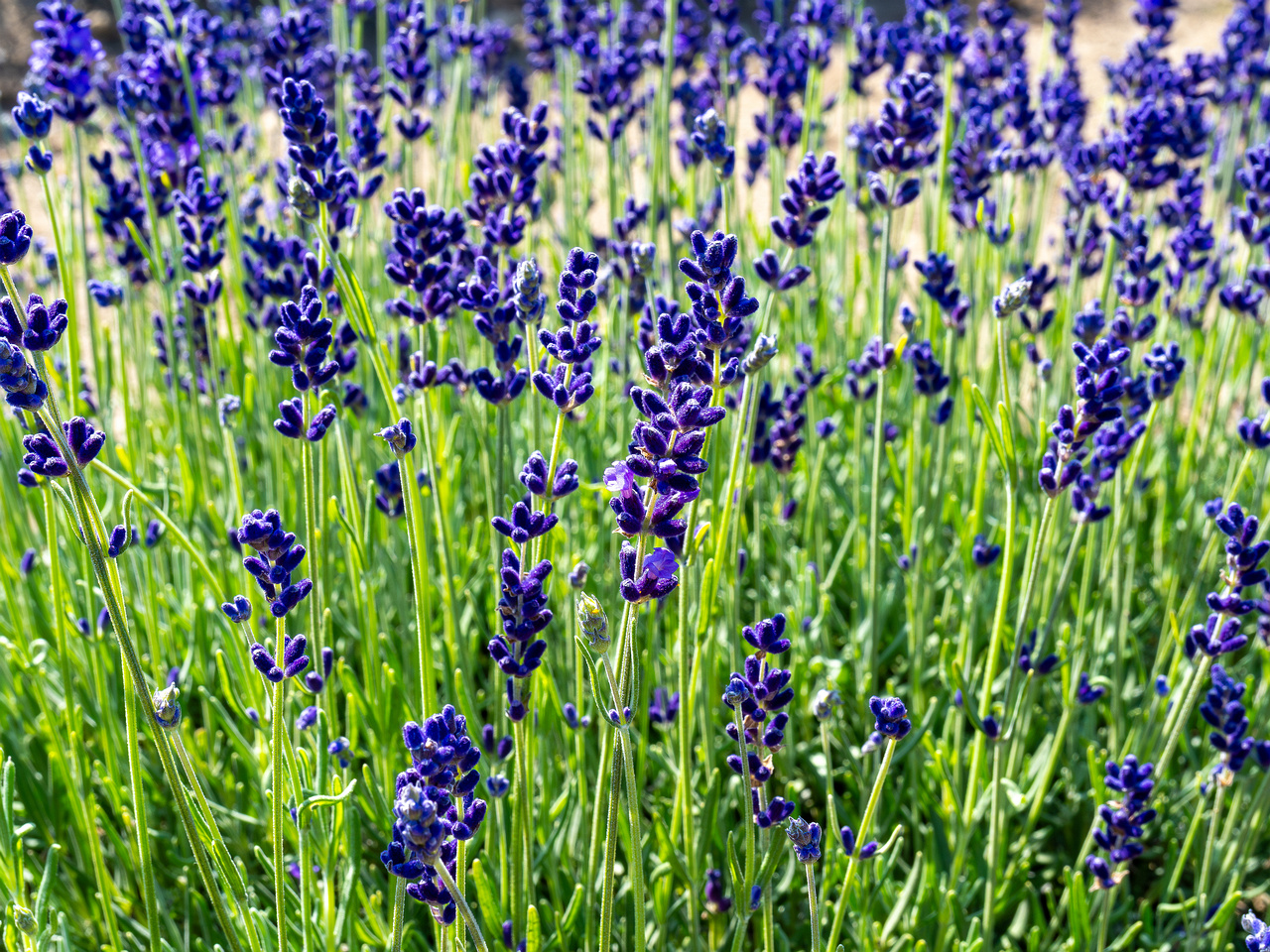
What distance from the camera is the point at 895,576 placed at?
3.31m

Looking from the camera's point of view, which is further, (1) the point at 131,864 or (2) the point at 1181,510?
(2) the point at 1181,510

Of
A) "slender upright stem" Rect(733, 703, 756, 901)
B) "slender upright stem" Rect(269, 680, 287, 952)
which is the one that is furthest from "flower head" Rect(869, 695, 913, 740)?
"slender upright stem" Rect(269, 680, 287, 952)

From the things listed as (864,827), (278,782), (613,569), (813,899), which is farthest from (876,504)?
(278,782)

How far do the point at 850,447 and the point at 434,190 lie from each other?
1912mm

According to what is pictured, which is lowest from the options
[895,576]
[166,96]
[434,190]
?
[895,576]

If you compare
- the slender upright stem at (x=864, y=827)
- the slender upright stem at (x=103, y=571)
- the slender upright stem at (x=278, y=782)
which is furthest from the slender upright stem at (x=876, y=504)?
the slender upright stem at (x=103, y=571)

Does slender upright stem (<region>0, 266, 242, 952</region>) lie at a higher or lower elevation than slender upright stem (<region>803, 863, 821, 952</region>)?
higher

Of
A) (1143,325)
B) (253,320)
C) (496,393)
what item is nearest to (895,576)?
(1143,325)

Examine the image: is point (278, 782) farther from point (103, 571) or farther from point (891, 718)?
point (891, 718)

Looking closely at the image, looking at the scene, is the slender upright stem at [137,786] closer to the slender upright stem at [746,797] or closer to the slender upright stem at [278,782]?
the slender upright stem at [278,782]

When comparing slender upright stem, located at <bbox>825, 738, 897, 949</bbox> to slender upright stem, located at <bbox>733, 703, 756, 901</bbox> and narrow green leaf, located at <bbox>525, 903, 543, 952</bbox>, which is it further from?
narrow green leaf, located at <bbox>525, 903, 543, 952</bbox>

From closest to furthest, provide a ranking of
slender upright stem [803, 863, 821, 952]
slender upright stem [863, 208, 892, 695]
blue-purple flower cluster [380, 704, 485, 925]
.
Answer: blue-purple flower cluster [380, 704, 485, 925], slender upright stem [803, 863, 821, 952], slender upright stem [863, 208, 892, 695]

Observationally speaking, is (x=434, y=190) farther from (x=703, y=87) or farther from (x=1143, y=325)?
(x=1143, y=325)

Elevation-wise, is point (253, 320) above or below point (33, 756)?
above
